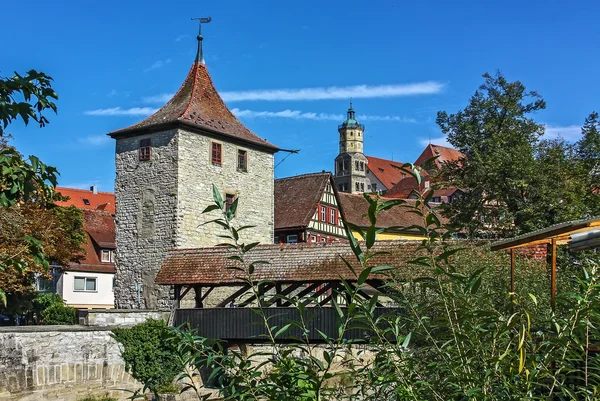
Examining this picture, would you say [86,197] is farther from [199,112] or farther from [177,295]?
[177,295]

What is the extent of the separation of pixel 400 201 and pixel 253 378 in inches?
33.4

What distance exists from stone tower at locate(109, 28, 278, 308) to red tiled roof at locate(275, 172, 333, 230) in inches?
98.0

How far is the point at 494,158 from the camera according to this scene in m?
19.9

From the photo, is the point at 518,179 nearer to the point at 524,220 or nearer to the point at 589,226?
the point at 524,220

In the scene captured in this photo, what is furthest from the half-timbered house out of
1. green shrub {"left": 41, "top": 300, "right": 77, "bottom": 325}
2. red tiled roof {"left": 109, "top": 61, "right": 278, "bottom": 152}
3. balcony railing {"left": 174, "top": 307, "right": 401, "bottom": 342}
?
balcony railing {"left": 174, "top": 307, "right": 401, "bottom": 342}

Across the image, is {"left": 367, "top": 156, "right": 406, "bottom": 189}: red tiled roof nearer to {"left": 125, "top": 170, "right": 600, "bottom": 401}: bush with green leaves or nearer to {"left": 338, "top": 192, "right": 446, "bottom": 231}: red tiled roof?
{"left": 338, "top": 192, "right": 446, "bottom": 231}: red tiled roof

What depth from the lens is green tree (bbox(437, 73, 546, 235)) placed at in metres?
19.6

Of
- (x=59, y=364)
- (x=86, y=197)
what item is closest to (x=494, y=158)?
(x=59, y=364)

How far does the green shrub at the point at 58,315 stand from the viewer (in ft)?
73.7

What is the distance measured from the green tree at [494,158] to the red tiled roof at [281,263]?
12.3 ft

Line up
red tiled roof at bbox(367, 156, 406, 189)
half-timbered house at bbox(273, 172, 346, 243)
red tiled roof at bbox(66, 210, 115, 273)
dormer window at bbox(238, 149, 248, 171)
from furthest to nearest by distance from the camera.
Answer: red tiled roof at bbox(367, 156, 406, 189)
red tiled roof at bbox(66, 210, 115, 273)
half-timbered house at bbox(273, 172, 346, 243)
dormer window at bbox(238, 149, 248, 171)

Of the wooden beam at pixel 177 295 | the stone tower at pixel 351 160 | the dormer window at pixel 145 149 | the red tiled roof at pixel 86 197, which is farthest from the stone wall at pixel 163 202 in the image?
the stone tower at pixel 351 160

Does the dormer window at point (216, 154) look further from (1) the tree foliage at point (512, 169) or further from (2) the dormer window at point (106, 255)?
(2) the dormer window at point (106, 255)

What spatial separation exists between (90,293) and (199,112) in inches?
442
